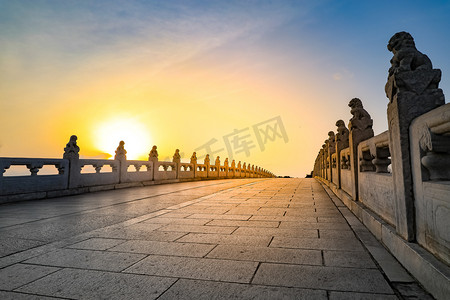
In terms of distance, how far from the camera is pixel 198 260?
2.55 metres

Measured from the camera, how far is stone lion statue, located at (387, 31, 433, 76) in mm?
2682

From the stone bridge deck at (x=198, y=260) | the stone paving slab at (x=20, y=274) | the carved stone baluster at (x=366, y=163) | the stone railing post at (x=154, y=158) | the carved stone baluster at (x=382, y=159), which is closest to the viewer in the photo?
the stone bridge deck at (x=198, y=260)

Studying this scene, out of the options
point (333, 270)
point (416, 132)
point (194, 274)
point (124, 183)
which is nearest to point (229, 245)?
point (194, 274)

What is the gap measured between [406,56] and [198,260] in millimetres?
2900

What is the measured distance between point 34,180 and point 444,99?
30.9 feet

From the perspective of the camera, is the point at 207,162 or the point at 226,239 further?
the point at 207,162

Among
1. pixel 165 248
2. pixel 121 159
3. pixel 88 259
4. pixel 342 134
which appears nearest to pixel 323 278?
pixel 165 248

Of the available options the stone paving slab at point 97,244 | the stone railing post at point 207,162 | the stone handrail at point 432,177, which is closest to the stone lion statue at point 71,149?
the stone paving slab at point 97,244

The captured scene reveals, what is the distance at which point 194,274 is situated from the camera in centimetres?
221

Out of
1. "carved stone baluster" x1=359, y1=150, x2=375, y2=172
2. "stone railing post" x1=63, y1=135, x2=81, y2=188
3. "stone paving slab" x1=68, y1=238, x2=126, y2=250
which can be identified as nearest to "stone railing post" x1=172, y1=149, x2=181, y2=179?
"stone railing post" x1=63, y1=135, x2=81, y2=188

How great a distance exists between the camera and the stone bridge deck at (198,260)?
1.92 meters

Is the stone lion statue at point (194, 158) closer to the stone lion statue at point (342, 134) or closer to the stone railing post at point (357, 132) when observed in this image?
the stone lion statue at point (342, 134)

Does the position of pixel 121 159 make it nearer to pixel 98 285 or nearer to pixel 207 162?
pixel 98 285

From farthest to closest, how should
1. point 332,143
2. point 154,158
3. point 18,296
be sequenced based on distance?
1. point 154,158
2. point 332,143
3. point 18,296
